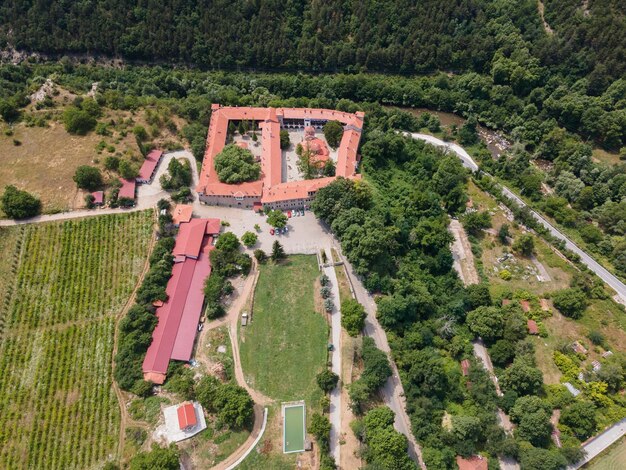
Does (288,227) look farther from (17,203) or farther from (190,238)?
(17,203)

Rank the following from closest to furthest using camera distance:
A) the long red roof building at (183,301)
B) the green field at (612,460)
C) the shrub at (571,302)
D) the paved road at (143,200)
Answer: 1. the green field at (612,460)
2. the long red roof building at (183,301)
3. the shrub at (571,302)
4. the paved road at (143,200)

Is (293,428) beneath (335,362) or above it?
beneath

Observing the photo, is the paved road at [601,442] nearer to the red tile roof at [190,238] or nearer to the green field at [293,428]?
the green field at [293,428]

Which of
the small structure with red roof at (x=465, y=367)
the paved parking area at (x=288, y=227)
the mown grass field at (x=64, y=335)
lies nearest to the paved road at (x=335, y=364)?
the paved parking area at (x=288, y=227)

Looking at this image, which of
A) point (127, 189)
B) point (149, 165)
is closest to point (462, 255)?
point (149, 165)

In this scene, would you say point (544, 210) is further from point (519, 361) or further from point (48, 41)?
point (48, 41)

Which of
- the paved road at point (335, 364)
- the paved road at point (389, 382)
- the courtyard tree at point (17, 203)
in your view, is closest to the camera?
the paved road at point (335, 364)
